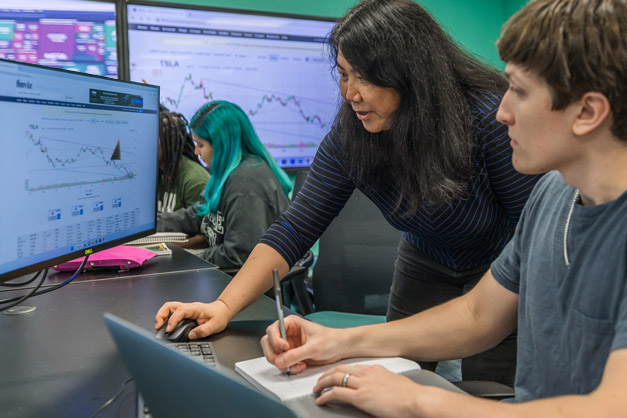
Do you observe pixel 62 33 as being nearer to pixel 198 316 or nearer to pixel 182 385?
pixel 198 316

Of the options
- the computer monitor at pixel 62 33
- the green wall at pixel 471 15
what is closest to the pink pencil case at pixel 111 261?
the computer monitor at pixel 62 33

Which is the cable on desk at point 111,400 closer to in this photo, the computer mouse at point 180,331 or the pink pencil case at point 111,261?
the computer mouse at point 180,331

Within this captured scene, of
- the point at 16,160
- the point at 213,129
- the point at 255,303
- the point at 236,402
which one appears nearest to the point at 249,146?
the point at 213,129

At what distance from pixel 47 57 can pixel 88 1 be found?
1.19ft

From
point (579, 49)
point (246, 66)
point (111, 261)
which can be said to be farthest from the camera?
point (246, 66)

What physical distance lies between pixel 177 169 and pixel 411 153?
196 cm

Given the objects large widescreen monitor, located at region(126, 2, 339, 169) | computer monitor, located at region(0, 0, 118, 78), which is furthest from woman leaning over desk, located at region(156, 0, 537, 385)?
computer monitor, located at region(0, 0, 118, 78)

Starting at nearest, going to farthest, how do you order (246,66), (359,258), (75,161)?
(75,161), (359,258), (246,66)

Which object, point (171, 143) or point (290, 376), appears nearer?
point (290, 376)

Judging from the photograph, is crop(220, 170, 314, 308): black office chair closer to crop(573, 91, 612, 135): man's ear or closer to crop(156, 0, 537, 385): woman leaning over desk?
crop(156, 0, 537, 385): woman leaning over desk

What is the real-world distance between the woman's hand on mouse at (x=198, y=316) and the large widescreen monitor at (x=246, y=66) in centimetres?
226

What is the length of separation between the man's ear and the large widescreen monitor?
2539 mm

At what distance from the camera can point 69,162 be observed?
117 centimetres

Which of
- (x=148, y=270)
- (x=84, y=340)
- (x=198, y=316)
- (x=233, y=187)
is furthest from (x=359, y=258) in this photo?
(x=84, y=340)
